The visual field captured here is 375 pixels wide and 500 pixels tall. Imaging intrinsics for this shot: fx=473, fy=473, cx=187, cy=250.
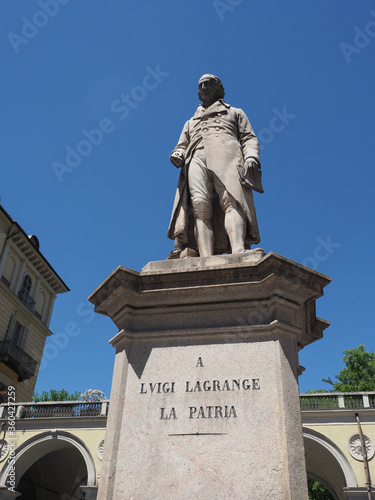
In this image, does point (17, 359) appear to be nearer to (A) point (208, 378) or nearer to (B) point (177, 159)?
(B) point (177, 159)

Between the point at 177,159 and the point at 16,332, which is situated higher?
the point at 16,332

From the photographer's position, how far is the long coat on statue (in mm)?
5836

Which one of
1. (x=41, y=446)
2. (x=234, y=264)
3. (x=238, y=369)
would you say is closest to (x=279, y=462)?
(x=238, y=369)

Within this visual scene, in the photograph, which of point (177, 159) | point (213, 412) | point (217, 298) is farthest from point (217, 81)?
point (213, 412)

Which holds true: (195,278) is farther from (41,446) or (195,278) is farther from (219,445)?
(41,446)

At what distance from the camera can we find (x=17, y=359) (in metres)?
30.2

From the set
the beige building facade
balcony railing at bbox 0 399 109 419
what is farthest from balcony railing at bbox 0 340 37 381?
balcony railing at bbox 0 399 109 419

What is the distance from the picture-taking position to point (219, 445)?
4.00 metres

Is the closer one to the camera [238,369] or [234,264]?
[238,369]

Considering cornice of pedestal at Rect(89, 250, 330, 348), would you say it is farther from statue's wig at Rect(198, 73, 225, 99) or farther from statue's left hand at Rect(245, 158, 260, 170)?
statue's wig at Rect(198, 73, 225, 99)

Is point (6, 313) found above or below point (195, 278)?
above

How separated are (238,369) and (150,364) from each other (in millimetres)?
860

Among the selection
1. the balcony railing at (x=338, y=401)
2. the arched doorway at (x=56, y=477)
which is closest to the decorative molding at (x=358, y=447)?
the balcony railing at (x=338, y=401)

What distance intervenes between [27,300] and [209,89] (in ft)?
99.6
